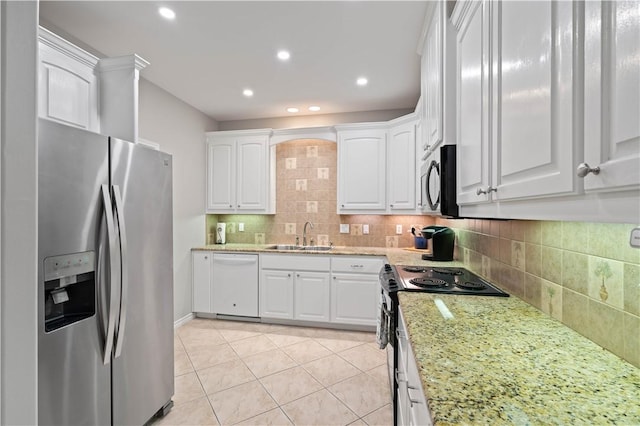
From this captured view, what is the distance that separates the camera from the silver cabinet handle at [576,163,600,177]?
535mm

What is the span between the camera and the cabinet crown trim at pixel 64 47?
1603mm

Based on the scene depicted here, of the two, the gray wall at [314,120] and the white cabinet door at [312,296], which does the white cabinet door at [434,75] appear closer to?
the gray wall at [314,120]

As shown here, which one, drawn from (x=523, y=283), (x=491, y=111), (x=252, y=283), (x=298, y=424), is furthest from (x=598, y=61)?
(x=252, y=283)

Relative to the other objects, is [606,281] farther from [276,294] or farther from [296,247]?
[296,247]

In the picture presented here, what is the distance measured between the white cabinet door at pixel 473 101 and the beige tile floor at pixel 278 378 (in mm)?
1619

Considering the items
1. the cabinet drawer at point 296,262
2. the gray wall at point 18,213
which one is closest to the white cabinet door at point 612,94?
the gray wall at point 18,213

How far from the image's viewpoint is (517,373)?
0.74 m

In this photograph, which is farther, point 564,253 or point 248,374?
point 248,374

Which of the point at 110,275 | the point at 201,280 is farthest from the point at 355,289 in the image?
the point at 110,275

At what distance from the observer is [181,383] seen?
7.55 ft

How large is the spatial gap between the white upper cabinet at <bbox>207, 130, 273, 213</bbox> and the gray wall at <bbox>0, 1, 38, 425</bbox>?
3.41m

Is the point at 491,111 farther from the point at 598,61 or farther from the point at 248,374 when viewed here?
the point at 248,374

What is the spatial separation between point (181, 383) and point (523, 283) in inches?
96.8

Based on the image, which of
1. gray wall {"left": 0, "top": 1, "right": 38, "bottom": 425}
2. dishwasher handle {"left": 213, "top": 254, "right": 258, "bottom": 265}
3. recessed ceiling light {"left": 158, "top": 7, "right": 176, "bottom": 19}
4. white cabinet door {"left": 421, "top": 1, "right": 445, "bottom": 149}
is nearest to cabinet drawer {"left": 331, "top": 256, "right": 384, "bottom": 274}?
dishwasher handle {"left": 213, "top": 254, "right": 258, "bottom": 265}
